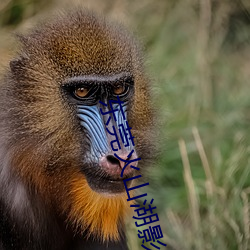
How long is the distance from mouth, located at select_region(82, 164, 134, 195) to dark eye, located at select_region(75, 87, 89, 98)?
12.2 inches

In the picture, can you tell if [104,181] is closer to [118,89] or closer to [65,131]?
[65,131]

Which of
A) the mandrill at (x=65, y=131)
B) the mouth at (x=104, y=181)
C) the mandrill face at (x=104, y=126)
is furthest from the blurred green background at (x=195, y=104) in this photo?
the mouth at (x=104, y=181)

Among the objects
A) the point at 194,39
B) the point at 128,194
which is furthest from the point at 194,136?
the point at 128,194

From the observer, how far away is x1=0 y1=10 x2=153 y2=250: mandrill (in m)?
3.04

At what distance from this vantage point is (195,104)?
5320mm

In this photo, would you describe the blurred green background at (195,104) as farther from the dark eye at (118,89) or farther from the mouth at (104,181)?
the mouth at (104,181)

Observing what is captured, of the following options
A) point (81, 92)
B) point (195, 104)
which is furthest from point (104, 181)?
point (195, 104)

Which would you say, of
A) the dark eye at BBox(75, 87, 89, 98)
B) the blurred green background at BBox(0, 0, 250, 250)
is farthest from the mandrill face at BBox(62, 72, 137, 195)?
the blurred green background at BBox(0, 0, 250, 250)

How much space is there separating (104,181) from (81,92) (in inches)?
15.3

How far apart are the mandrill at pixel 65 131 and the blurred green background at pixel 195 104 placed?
209mm

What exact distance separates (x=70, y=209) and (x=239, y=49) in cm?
336

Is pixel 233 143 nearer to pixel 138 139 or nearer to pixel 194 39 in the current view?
pixel 194 39

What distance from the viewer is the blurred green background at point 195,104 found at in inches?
164

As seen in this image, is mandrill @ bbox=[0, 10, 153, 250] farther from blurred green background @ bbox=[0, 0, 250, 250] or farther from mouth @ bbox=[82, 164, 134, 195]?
blurred green background @ bbox=[0, 0, 250, 250]
